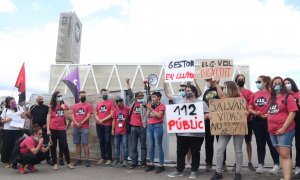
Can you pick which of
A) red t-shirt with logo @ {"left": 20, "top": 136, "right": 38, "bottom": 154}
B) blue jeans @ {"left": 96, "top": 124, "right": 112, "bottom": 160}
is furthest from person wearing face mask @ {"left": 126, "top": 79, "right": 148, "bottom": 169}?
red t-shirt with logo @ {"left": 20, "top": 136, "right": 38, "bottom": 154}

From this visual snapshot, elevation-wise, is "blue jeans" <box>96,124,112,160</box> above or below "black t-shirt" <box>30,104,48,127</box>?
below

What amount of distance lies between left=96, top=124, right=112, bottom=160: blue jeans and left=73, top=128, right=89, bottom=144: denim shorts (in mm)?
317

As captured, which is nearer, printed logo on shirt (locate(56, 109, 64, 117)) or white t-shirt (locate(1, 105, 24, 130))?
printed logo on shirt (locate(56, 109, 64, 117))

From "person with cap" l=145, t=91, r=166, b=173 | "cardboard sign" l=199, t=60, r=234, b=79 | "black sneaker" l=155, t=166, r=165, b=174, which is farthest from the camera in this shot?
"person with cap" l=145, t=91, r=166, b=173

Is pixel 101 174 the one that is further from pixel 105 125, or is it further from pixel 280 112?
pixel 280 112

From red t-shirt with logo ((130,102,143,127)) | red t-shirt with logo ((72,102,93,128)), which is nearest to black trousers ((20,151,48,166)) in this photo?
red t-shirt with logo ((72,102,93,128))

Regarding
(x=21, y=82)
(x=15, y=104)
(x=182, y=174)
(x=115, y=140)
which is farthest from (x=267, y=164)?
(x=21, y=82)

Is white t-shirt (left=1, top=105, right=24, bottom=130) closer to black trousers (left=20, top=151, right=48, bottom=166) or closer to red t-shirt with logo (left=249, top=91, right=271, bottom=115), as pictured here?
black trousers (left=20, top=151, right=48, bottom=166)

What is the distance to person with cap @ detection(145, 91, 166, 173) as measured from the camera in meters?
8.30

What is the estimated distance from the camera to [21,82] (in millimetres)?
11984

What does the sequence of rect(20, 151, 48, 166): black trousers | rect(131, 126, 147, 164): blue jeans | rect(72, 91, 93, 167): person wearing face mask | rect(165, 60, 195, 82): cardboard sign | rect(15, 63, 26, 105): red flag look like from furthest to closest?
rect(15, 63, 26, 105): red flag → rect(72, 91, 93, 167): person wearing face mask → rect(131, 126, 147, 164): blue jeans → rect(20, 151, 48, 166): black trousers → rect(165, 60, 195, 82): cardboard sign

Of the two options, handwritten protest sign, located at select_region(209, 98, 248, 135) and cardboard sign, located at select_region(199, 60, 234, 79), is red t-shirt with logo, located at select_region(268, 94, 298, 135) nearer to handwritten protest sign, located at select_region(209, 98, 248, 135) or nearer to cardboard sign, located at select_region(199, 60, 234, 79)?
handwritten protest sign, located at select_region(209, 98, 248, 135)

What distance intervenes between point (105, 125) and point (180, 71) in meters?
2.55

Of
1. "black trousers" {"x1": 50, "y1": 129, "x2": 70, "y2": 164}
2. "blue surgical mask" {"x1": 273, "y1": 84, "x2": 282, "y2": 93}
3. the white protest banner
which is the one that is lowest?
"black trousers" {"x1": 50, "y1": 129, "x2": 70, "y2": 164}
